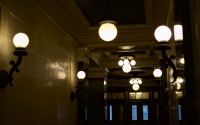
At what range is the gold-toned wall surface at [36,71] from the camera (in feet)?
13.1

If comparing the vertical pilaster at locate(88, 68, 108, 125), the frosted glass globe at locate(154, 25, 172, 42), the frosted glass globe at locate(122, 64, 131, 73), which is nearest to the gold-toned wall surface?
the frosted glass globe at locate(154, 25, 172, 42)

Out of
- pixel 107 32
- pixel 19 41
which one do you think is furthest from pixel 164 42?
pixel 19 41

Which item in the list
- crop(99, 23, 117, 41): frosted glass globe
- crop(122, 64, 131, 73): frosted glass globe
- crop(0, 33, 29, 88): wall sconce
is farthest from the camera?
crop(122, 64, 131, 73): frosted glass globe

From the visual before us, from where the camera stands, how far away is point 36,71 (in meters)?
5.00

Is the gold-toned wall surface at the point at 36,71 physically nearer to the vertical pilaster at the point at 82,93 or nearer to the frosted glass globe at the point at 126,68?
the vertical pilaster at the point at 82,93

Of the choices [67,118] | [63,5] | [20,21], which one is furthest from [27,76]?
[67,118]

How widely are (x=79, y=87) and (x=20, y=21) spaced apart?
3402 millimetres

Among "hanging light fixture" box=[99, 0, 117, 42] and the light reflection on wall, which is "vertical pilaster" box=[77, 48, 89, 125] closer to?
the light reflection on wall

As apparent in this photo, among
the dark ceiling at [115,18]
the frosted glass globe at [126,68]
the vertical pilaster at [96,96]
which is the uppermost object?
the dark ceiling at [115,18]

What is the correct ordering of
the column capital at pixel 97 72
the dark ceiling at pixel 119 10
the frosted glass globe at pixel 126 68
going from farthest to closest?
the column capital at pixel 97 72, the frosted glass globe at pixel 126 68, the dark ceiling at pixel 119 10

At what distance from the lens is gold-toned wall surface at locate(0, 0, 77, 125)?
13.1 ft

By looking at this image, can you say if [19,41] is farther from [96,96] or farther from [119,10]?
[96,96]

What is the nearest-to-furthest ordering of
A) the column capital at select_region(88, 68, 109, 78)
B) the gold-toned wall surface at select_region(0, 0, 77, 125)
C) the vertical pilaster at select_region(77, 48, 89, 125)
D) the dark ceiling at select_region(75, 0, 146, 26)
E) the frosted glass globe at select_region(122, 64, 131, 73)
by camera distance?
the gold-toned wall surface at select_region(0, 0, 77, 125), the dark ceiling at select_region(75, 0, 146, 26), the vertical pilaster at select_region(77, 48, 89, 125), the frosted glass globe at select_region(122, 64, 131, 73), the column capital at select_region(88, 68, 109, 78)

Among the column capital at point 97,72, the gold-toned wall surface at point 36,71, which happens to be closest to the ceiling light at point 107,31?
the gold-toned wall surface at point 36,71
